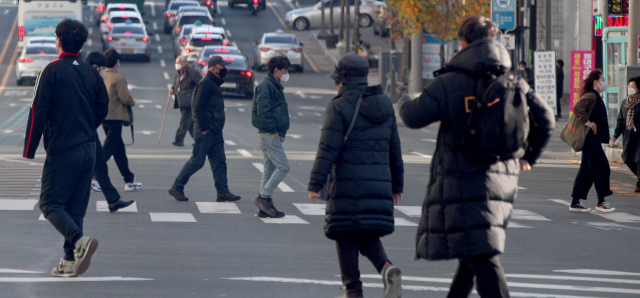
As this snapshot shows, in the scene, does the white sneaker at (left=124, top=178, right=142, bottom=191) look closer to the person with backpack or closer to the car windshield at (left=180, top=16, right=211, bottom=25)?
the person with backpack

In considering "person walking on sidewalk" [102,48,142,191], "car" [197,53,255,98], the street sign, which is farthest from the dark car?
"person walking on sidewalk" [102,48,142,191]

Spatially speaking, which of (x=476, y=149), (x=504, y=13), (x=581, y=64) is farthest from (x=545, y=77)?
(x=476, y=149)

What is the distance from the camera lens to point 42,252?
7883mm

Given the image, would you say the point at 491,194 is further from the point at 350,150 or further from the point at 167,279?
the point at 167,279

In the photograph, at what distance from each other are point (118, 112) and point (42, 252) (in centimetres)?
422

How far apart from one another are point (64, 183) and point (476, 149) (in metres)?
3.23

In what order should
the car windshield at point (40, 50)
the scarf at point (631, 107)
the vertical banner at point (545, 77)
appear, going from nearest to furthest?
the scarf at point (631, 107) < the vertical banner at point (545, 77) < the car windshield at point (40, 50)

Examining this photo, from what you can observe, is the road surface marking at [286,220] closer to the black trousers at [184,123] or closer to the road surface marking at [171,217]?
the road surface marking at [171,217]

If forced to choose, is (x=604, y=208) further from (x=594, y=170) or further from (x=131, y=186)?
(x=131, y=186)

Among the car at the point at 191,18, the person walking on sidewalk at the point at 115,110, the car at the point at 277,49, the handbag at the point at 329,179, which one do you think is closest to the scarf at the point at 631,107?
the person walking on sidewalk at the point at 115,110

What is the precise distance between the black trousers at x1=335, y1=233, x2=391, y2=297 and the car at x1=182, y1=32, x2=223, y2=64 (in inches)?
1344

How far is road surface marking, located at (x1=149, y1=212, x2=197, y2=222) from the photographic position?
9.97 metres

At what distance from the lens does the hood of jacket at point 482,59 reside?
4797 mm

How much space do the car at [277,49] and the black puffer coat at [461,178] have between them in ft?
120
